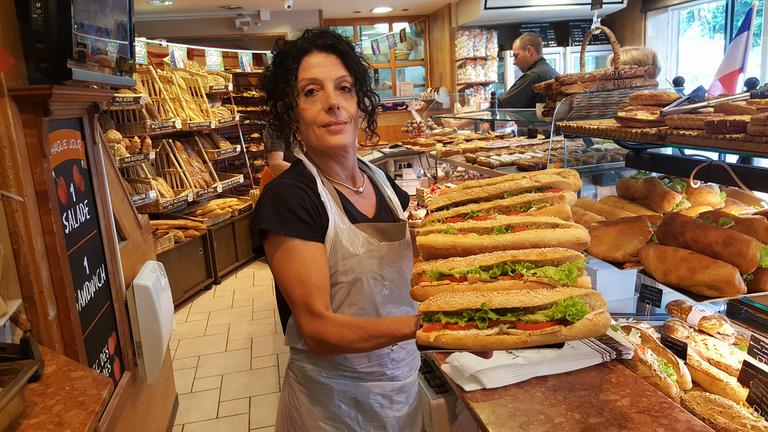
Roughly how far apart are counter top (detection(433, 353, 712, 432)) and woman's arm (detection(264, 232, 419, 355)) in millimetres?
375

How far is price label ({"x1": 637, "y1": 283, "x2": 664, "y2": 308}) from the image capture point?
6.40ft

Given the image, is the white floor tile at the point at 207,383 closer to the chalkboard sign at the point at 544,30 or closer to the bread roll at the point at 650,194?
the bread roll at the point at 650,194

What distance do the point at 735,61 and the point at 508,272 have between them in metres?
1.28

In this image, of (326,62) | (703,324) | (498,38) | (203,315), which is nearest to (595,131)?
(703,324)

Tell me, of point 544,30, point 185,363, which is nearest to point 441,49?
point 544,30

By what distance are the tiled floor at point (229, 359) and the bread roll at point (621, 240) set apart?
2.47 metres

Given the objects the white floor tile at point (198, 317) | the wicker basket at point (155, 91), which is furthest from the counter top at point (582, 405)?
the wicker basket at point (155, 91)

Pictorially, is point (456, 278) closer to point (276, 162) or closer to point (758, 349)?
point (758, 349)

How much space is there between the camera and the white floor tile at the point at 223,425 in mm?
3395

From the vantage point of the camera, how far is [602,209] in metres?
2.08

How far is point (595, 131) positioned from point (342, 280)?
111cm

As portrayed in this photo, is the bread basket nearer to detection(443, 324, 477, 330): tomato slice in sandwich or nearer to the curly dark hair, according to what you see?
the curly dark hair

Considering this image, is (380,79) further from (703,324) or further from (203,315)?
(703,324)

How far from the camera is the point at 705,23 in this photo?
7.42 metres
